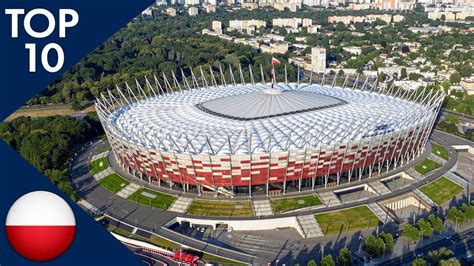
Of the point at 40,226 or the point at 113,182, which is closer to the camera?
the point at 40,226

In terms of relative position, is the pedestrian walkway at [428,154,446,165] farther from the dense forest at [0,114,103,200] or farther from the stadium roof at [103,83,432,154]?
the dense forest at [0,114,103,200]

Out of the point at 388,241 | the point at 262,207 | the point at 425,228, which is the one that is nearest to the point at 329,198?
the point at 262,207

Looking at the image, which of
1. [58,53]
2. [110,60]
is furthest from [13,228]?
[110,60]

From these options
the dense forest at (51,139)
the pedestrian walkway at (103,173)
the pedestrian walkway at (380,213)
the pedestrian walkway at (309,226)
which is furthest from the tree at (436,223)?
the dense forest at (51,139)

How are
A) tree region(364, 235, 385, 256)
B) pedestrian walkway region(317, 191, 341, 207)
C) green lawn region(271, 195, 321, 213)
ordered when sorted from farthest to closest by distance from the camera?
pedestrian walkway region(317, 191, 341, 207)
green lawn region(271, 195, 321, 213)
tree region(364, 235, 385, 256)

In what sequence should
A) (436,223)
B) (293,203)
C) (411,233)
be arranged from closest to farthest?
1. (411,233)
2. (436,223)
3. (293,203)

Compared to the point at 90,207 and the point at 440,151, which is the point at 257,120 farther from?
the point at 440,151

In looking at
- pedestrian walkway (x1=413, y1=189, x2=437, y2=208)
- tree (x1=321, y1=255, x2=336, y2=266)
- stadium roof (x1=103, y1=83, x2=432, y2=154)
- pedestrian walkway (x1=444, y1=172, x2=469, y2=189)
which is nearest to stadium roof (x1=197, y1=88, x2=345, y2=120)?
stadium roof (x1=103, y1=83, x2=432, y2=154)
